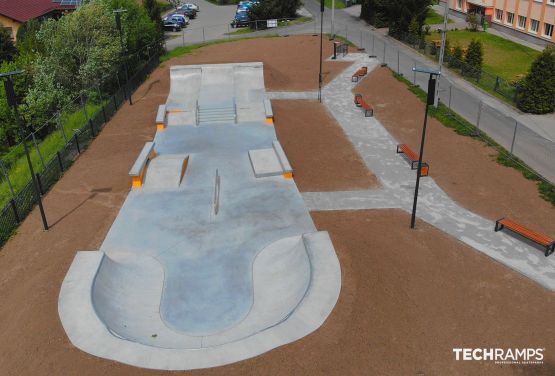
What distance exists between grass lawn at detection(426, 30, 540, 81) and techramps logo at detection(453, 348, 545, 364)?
95.4 feet

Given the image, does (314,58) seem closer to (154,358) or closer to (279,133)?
(279,133)

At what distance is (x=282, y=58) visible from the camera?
42812mm

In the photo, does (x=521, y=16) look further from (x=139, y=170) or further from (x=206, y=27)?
(x=139, y=170)

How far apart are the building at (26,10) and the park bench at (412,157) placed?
133 ft

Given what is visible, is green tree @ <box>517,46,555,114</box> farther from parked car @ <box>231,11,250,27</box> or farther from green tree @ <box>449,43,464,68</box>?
Result: parked car @ <box>231,11,250,27</box>

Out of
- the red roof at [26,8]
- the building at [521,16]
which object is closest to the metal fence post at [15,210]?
the red roof at [26,8]

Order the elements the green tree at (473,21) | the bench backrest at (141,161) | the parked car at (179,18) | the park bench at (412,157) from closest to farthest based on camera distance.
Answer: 1. the bench backrest at (141,161)
2. the park bench at (412,157)
3. the green tree at (473,21)
4. the parked car at (179,18)

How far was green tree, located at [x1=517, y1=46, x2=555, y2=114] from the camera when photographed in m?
29.2

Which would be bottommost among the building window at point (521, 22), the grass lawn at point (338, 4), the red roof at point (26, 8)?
the building window at point (521, 22)

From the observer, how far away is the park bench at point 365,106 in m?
29.1

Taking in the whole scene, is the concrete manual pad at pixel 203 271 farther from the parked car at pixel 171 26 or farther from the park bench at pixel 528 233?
the parked car at pixel 171 26

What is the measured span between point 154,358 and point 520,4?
50.7m

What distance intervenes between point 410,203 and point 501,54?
30.4 meters

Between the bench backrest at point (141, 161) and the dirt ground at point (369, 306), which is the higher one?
the bench backrest at point (141, 161)
